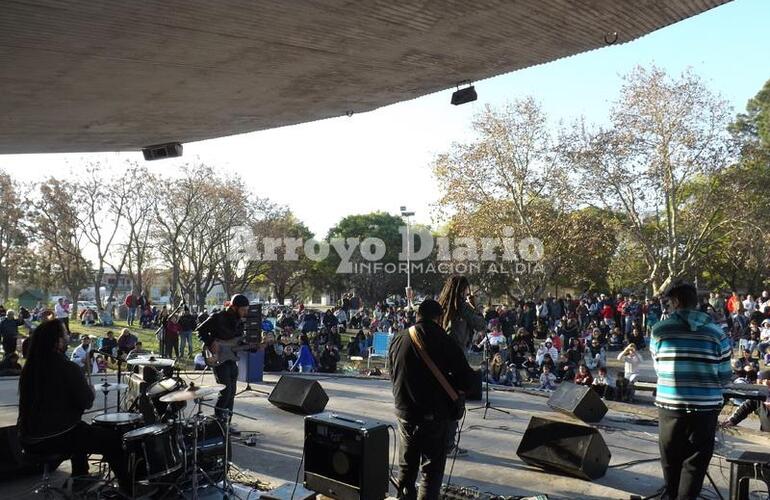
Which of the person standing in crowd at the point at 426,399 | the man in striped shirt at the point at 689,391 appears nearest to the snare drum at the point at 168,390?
the person standing in crowd at the point at 426,399

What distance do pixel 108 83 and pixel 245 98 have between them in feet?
4.98

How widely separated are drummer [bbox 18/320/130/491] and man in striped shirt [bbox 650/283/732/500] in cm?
440

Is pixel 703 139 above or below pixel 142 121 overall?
above

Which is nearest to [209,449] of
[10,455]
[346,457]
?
[346,457]

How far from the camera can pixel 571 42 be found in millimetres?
5383

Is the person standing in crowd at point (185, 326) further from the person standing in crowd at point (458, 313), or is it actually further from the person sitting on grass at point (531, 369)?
the person standing in crowd at point (458, 313)

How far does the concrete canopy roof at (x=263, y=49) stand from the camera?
14.3 ft

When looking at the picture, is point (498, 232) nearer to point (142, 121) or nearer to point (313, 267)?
point (142, 121)

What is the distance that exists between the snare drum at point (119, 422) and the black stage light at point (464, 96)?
4.49 meters

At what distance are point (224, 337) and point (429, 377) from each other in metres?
3.31

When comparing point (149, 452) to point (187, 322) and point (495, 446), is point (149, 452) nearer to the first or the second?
point (495, 446)

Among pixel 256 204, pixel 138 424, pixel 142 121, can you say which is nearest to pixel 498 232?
pixel 256 204

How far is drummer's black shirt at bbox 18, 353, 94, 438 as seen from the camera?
4691mm

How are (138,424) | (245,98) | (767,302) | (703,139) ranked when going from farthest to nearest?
1. (703,139)
2. (767,302)
3. (245,98)
4. (138,424)
